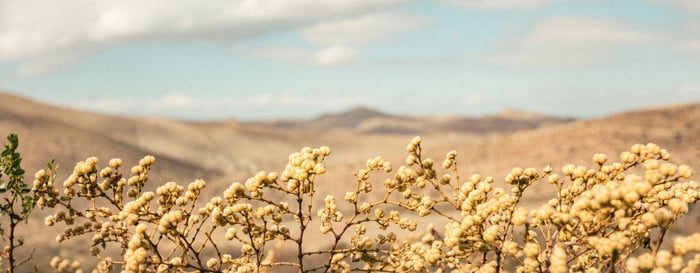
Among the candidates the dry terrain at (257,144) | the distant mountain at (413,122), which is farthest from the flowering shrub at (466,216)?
the distant mountain at (413,122)

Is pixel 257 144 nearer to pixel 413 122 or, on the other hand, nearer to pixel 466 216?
pixel 466 216

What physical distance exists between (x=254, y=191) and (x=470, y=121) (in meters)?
141

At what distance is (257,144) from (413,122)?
84.9m

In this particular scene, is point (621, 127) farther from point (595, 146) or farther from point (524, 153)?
point (524, 153)

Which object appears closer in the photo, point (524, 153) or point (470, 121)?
point (524, 153)

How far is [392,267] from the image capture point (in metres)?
3.14

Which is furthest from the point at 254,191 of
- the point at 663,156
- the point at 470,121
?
the point at 470,121

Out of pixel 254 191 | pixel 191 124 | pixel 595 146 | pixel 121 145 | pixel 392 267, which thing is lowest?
pixel 392 267

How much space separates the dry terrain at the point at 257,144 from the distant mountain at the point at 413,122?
49288 millimetres

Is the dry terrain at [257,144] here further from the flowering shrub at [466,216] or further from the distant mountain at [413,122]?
the distant mountain at [413,122]

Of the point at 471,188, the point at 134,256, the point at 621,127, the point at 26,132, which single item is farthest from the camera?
the point at 26,132

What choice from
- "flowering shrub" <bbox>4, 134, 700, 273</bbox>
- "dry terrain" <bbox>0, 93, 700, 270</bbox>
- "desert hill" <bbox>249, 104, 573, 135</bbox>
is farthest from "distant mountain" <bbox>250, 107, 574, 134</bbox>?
"flowering shrub" <bbox>4, 134, 700, 273</bbox>

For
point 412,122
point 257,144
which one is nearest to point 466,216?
point 257,144

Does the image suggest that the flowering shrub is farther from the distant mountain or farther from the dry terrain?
the distant mountain
